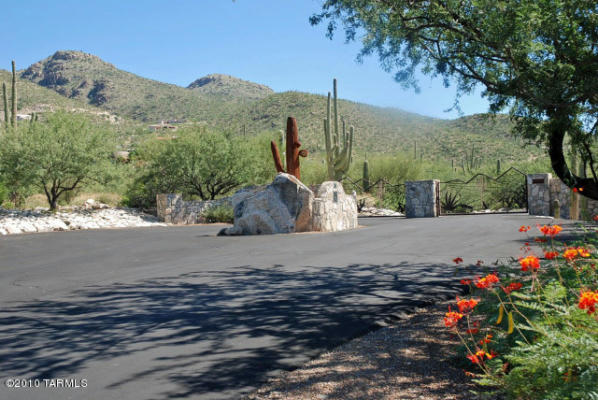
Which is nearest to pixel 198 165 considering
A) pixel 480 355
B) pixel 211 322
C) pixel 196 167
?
pixel 196 167

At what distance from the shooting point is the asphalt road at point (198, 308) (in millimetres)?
3721

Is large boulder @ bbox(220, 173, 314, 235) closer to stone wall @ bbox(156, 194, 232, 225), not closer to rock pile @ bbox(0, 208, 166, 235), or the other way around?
stone wall @ bbox(156, 194, 232, 225)

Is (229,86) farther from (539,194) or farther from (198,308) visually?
(198,308)

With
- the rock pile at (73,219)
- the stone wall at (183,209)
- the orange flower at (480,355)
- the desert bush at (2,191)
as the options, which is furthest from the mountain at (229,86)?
the orange flower at (480,355)

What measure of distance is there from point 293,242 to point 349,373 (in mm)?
9454

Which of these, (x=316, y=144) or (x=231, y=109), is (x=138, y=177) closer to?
(x=316, y=144)

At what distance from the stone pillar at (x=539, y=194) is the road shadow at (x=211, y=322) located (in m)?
12.6

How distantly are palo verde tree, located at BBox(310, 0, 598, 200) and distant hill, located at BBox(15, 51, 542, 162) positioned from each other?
64.0ft

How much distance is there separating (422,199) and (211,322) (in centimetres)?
1828

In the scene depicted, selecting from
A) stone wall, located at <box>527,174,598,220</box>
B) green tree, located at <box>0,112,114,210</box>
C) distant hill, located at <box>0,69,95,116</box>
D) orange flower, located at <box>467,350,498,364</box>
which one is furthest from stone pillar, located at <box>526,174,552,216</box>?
distant hill, located at <box>0,69,95,116</box>

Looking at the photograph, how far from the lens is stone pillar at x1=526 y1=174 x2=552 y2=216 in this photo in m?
18.3

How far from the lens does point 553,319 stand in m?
2.87

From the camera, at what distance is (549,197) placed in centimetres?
1827

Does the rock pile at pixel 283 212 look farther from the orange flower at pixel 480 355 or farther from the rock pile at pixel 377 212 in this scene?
the orange flower at pixel 480 355
